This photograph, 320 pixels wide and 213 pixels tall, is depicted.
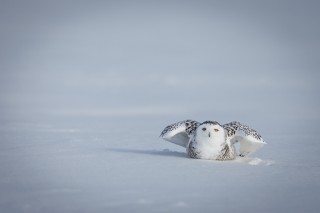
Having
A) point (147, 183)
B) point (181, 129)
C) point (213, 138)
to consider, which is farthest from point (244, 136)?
point (147, 183)

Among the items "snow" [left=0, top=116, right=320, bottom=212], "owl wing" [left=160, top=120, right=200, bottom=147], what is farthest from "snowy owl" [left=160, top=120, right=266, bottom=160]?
"snow" [left=0, top=116, right=320, bottom=212]

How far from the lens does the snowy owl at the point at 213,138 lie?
759 cm

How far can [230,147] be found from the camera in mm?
7953

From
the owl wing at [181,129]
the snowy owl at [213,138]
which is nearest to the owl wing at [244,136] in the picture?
the snowy owl at [213,138]

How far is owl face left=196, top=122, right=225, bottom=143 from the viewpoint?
753 cm

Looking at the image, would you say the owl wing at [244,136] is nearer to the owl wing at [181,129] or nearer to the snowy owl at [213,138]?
the snowy owl at [213,138]

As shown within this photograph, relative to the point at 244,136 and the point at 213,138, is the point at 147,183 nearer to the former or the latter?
the point at 213,138

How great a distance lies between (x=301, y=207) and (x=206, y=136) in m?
3.17

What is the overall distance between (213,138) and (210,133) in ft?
0.39

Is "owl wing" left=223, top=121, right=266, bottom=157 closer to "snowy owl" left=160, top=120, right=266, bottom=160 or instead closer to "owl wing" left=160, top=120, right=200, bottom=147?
"snowy owl" left=160, top=120, right=266, bottom=160

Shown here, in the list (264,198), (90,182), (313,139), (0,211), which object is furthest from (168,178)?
(313,139)

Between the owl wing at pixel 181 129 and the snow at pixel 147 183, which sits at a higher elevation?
the owl wing at pixel 181 129

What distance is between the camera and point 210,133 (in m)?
7.52

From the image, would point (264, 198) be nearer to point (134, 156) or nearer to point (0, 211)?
point (0, 211)
